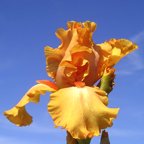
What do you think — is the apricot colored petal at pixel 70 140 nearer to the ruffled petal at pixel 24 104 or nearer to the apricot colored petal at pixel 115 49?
the ruffled petal at pixel 24 104

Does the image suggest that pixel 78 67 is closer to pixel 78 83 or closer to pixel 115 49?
pixel 78 83

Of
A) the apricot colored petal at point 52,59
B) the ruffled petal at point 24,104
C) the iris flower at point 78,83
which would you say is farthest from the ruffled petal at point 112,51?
the ruffled petal at point 24,104

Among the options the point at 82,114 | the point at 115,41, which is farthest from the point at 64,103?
the point at 115,41

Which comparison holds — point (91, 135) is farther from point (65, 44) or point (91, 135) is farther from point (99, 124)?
point (65, 44)

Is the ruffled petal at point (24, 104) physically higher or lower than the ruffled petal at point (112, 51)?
lower

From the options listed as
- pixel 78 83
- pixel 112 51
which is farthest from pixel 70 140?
pixel 112 51

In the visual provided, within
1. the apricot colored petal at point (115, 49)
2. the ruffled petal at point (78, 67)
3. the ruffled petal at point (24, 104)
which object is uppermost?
the apricot colored petal at point (115, 49)

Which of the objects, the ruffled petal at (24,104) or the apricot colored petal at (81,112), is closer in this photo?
the apricot colored petal at (81,112)
